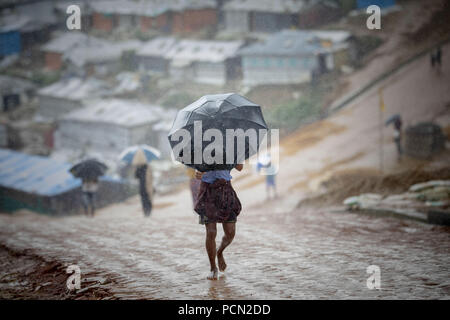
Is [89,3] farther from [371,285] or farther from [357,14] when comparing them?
[371,285]

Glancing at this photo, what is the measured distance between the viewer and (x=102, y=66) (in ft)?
129

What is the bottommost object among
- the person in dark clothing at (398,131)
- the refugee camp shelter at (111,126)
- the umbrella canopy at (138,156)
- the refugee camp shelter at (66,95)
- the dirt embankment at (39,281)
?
the dirt embankment at (39,281)

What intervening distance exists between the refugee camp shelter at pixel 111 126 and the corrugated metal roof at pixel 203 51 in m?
4.69

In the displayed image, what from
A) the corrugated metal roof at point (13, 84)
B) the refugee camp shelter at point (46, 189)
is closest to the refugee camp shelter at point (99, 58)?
the corrugated metal roof at point (13, 84)

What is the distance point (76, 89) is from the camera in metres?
36.0

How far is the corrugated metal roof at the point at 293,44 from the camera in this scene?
3139cm

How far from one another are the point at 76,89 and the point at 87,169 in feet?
81.4

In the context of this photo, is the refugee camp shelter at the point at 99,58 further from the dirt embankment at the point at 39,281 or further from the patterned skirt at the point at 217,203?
the patterned skirt at the point at 217,203

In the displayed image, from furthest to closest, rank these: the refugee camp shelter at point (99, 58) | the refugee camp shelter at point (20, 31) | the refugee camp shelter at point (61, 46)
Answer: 1. the refugee camp shelter at point (20, 31)
2. the refugee camp shelter at point (61, 46)
3. the refugee camp shelter at point (99, 58)

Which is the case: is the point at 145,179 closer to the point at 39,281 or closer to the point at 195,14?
the point at 39,281

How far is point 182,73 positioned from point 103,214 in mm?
16604

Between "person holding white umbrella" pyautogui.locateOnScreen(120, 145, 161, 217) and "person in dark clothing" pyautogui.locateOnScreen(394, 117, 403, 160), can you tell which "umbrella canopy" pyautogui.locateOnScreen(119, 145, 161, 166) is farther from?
"person in dark clothing" pyautogui.locateOnScreen(394, 117, 403, 160)

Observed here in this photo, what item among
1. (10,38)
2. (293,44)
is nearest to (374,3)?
(293,44)

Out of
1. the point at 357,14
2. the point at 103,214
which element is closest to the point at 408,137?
the point at 103,214
